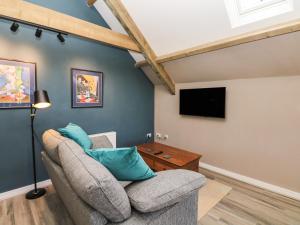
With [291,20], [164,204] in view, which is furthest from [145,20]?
[164,204]

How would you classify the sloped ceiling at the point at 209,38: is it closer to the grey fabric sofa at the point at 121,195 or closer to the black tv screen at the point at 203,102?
the black tv screen at the point at 203,102

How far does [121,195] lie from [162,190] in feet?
1.00

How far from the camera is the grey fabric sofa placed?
1065 mm

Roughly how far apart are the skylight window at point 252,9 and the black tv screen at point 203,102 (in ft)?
4.05

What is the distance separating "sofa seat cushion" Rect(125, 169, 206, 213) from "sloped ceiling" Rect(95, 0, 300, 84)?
6.79ft

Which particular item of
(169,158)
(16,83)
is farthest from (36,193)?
(169,158)

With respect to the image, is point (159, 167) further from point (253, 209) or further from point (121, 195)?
point (121, 195)

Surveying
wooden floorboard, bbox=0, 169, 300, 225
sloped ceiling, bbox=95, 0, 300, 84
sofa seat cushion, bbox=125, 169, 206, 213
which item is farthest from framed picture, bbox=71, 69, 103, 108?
sofa seat cushion, bbox=125, 169, 206, 213

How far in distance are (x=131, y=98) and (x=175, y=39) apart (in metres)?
1.63

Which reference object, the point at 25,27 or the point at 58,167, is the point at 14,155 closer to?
the point at 58,167

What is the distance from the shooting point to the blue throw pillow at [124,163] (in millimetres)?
1290

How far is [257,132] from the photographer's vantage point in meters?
2.96

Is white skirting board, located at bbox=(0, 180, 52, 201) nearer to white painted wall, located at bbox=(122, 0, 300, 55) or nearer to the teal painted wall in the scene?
the teal painted wall

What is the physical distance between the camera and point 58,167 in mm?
1639
